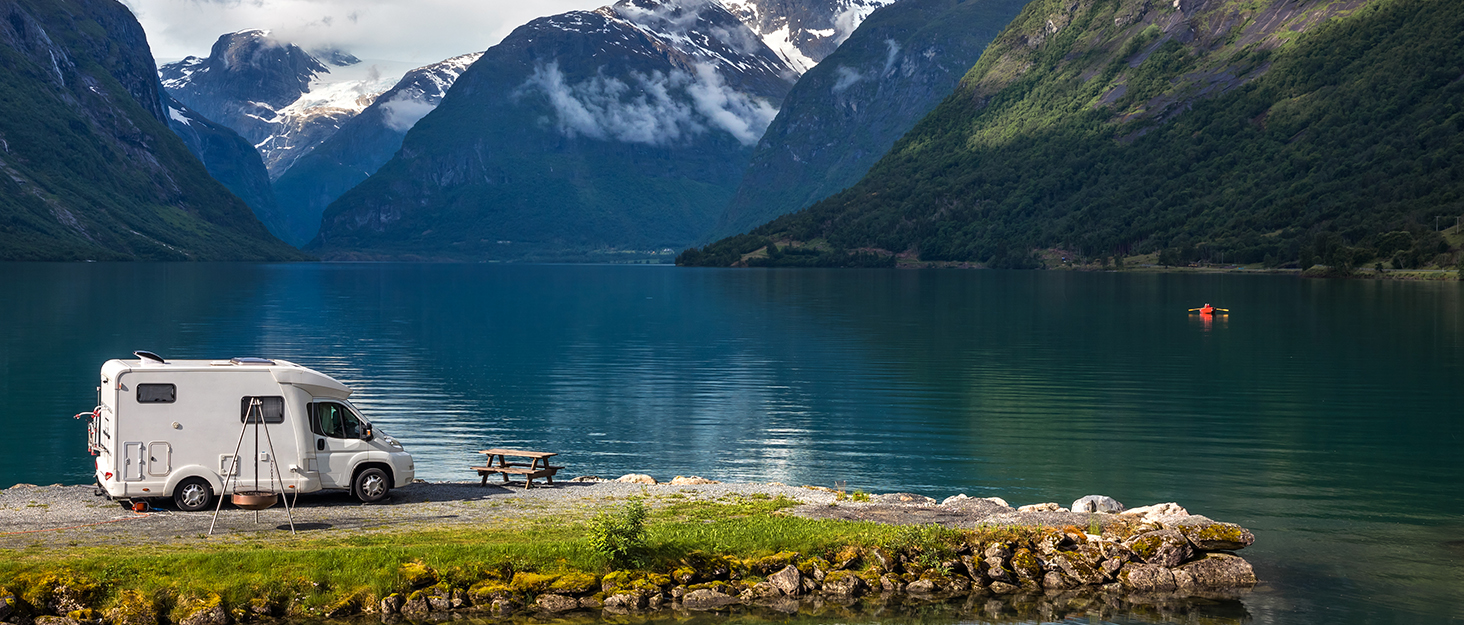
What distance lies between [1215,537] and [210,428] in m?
26.7

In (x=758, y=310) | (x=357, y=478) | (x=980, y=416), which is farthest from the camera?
(x=758, y=310)

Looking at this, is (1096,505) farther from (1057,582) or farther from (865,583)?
(865,583)

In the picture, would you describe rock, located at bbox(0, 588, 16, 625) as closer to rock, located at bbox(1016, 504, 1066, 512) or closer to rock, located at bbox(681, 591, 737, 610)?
rock, located at bbox(681, 591, 737, 610)

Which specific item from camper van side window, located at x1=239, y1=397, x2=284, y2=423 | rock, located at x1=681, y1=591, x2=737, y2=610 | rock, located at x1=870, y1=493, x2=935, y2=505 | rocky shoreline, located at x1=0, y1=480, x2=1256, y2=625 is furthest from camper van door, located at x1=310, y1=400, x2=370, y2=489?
rock, located at x1=870, y1=493, x2=935, y2=505

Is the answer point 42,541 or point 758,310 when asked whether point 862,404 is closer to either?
point 42,541

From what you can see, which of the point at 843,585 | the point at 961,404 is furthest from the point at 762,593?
the point at 961,404

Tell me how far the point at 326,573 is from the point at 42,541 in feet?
23.9

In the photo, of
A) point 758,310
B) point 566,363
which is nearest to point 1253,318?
point 758,310

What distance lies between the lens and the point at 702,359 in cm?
9062

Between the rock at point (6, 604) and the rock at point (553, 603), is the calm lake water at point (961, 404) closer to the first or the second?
the rock at point (553, 603)

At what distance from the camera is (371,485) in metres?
33.5

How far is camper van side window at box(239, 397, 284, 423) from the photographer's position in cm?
3133

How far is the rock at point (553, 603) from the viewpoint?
26672 mm

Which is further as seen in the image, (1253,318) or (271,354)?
(1253,318)
